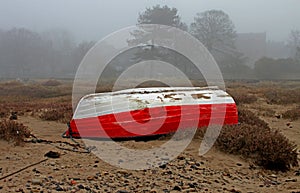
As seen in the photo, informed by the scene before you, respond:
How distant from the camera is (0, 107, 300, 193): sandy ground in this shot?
15.3 feet

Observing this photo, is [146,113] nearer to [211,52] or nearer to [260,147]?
[260,147]

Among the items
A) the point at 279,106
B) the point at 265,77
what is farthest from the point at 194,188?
the point at 265,77

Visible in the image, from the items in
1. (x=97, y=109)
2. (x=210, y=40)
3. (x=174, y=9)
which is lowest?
(x=97, y=109)

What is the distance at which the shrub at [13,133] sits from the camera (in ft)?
22.4

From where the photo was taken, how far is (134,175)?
5184 millimetres

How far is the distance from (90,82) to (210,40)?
1257 inches

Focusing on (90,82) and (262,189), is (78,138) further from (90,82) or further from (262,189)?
(90,82)

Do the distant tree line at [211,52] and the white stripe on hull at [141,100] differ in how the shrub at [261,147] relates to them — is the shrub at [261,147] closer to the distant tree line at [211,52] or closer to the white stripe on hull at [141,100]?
the white stripe on hull at [141,100]

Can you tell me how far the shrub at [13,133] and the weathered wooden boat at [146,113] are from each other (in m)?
0.96

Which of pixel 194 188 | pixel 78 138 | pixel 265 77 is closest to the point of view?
pixel 194 188

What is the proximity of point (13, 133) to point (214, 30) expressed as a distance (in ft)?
180

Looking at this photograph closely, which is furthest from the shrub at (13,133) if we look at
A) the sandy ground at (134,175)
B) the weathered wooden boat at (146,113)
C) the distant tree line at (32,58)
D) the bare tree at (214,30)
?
the distant tree line at (32,58)

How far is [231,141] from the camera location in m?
6.79

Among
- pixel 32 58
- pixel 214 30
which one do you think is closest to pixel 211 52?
pixel 214 30
